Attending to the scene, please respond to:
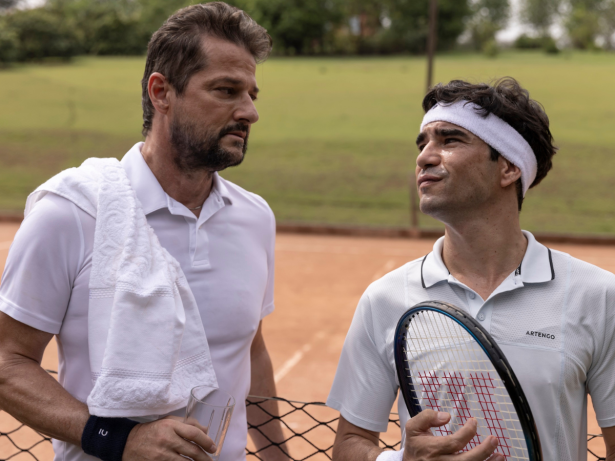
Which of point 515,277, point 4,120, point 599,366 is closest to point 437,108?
point 515,277

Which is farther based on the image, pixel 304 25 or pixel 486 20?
pixel 486 20

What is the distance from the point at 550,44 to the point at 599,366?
49495 millimetres

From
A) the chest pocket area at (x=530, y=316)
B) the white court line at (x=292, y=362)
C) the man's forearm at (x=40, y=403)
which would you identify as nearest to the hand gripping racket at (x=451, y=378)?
the chest pocket area at (x=530, y=316)

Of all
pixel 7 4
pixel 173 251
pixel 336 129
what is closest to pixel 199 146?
pixel 173 251

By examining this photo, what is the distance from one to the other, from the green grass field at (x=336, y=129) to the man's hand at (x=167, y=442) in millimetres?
12632

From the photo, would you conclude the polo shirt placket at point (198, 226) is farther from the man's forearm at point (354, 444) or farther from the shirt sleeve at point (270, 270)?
the man's forearm at point (354, 444)

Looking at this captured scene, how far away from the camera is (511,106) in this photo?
210 cm

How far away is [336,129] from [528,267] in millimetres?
27465

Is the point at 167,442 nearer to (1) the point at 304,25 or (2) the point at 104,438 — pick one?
(2) the point at 104,438

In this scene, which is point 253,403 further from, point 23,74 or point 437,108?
point 23,74

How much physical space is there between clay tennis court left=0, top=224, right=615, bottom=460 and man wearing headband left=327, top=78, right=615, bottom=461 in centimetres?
332

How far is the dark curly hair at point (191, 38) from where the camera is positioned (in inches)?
81.9

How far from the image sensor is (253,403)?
2.48 m

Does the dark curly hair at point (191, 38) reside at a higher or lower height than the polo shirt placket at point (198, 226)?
higher
